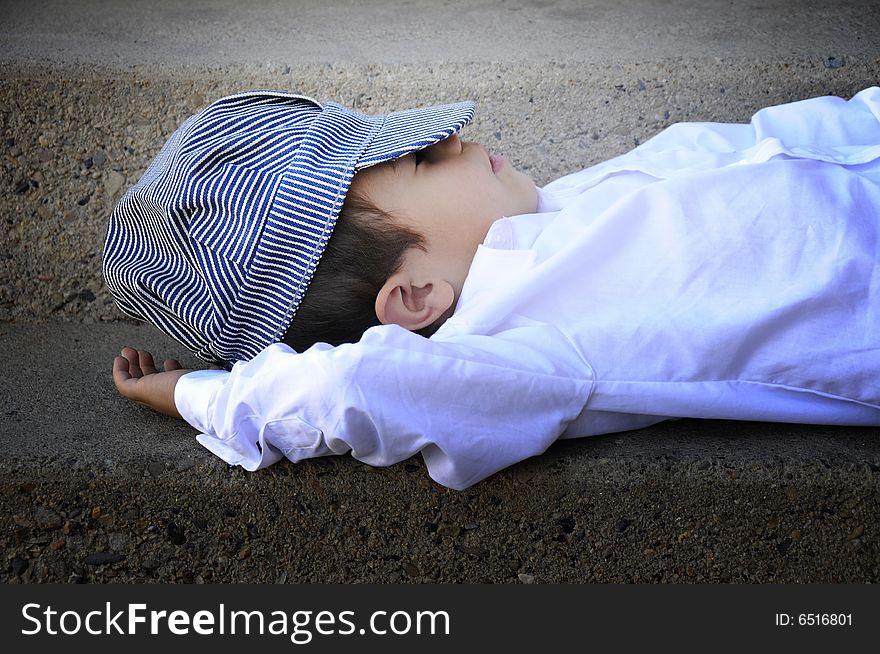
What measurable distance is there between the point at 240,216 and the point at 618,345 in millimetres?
513

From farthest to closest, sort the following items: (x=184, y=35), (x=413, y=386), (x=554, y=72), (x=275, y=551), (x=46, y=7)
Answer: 1. (x=46, y=7)
2. (x=184, y=35)
3. (x=554, y=72)
4. (x=275, y=551)
5. (x=413, y=386)

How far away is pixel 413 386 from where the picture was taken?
94cm

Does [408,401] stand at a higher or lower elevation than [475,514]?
higher

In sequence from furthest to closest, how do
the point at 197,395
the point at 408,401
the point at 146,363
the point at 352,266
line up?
the point at 146,363, the point at 352,266, the point at 197,395, the point at 408,401

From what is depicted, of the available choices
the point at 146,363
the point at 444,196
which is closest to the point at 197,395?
the point at 146,363

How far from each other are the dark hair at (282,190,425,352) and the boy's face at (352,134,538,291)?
2 centimetres

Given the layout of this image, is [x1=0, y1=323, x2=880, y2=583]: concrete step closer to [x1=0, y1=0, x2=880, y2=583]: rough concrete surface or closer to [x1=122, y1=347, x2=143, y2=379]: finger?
[x1=0, y1=0, x2=880, y2=583]: rough concrete surface

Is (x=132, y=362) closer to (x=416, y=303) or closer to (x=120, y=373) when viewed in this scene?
(x=120, y=373)

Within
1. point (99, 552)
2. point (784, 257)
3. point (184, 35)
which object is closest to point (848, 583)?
point (784, 257)

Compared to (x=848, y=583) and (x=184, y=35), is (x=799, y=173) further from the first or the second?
(x=184, y=35)

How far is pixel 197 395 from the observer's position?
1.05m

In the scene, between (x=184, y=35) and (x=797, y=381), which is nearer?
(x=797, y=381)

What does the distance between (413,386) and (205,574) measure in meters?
0.38

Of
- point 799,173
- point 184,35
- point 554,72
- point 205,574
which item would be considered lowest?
point 205,574
